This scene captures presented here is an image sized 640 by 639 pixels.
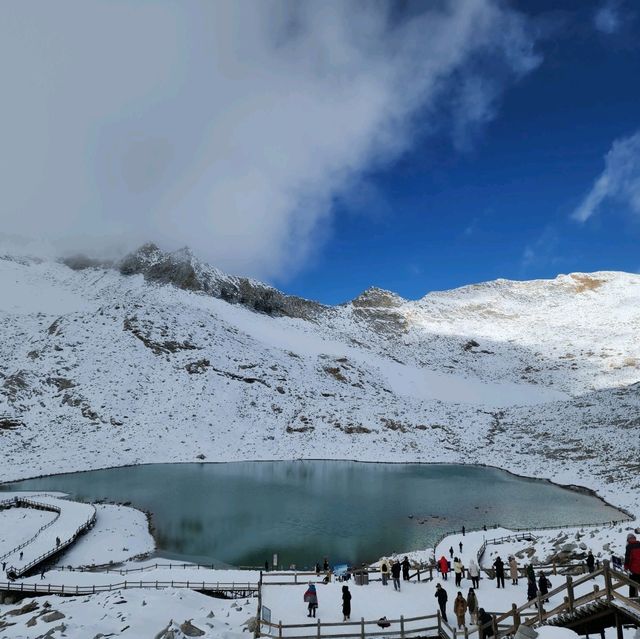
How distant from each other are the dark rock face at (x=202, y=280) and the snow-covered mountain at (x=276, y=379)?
58 centimetres

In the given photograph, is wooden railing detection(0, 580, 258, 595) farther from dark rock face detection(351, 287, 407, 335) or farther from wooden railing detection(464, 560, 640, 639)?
dark rock face detection(351, 287, 407, 335)

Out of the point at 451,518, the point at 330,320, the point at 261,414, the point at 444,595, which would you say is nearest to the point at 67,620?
the point at 444,595

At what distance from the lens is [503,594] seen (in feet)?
65.2

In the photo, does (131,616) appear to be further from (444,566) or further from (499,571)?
(499,571)

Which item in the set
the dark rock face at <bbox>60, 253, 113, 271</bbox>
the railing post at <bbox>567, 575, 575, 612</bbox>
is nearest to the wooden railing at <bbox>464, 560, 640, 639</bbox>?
the railing post at <bbox>567, 575, 575, 612</bbox>

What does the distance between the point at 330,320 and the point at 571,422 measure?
83297 millimetres

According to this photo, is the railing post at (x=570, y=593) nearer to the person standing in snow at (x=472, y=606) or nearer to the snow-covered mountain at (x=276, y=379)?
the person standing in snow at (x=472, y=606)

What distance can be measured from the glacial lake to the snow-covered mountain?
7.25m

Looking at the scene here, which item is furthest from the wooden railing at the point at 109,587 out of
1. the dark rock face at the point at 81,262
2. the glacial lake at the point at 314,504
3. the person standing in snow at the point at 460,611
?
the dark rock face at the point at 81,262

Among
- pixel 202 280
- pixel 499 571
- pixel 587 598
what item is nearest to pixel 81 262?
pixel 202 280

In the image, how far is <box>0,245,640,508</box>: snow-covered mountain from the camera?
257ft

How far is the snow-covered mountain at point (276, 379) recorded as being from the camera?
78250 millimetres

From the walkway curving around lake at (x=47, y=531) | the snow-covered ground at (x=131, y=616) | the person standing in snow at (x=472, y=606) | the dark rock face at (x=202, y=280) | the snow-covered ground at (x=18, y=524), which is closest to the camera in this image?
the person standing in snow at (x=472, y=606)

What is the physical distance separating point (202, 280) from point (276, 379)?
5166 cm
